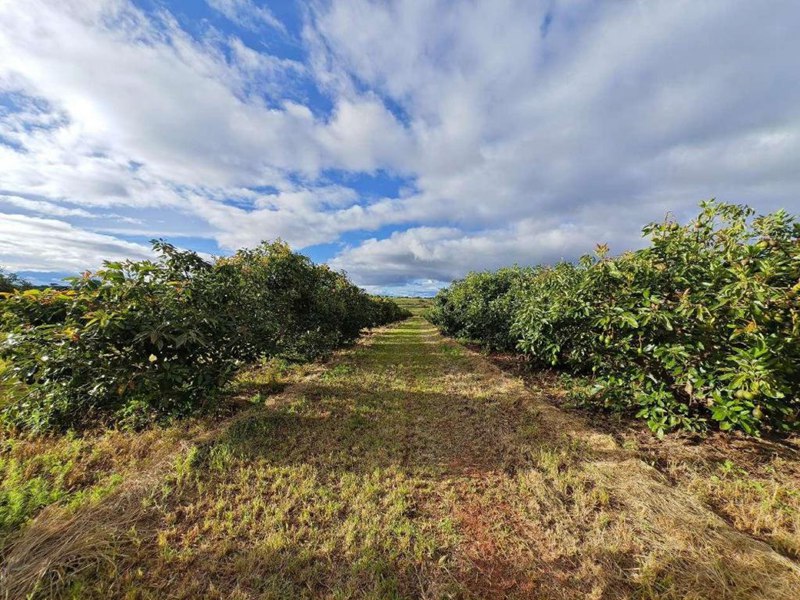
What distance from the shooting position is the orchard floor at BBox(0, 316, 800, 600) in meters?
2.77

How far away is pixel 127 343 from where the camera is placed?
4859mm

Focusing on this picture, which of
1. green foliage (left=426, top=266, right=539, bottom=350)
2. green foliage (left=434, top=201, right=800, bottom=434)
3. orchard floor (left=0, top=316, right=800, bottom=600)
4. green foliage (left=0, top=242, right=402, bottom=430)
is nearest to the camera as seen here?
Answer: orchard floor (left=0, top=316, right=800, bottom=600)

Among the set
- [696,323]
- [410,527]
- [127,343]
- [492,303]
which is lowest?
[410,527]

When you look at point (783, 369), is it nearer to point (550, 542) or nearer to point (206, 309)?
point (550, 542)

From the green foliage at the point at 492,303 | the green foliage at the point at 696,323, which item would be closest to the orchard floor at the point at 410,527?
the green foliage at the point at 696,323

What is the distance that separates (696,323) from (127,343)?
30.2ft

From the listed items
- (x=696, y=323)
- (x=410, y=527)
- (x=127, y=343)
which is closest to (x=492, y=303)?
(x=696, y=323)

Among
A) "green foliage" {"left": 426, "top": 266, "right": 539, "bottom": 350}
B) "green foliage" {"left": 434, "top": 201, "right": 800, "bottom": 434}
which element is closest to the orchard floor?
"green foliage" {"left": 434, "top": 201, "right": 800, "bottom": 434}

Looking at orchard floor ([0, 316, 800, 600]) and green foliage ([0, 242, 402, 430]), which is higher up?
green foliage ([0, 242, 402, 430])

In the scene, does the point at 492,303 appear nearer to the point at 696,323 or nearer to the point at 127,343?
the point at 696,323

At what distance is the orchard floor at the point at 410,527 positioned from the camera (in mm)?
2773

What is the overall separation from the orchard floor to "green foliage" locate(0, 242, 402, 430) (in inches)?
48.1

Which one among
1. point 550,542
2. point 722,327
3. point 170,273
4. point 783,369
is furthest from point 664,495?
point 170,273

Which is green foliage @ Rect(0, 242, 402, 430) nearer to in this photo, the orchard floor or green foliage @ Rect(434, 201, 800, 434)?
the orchard floor
